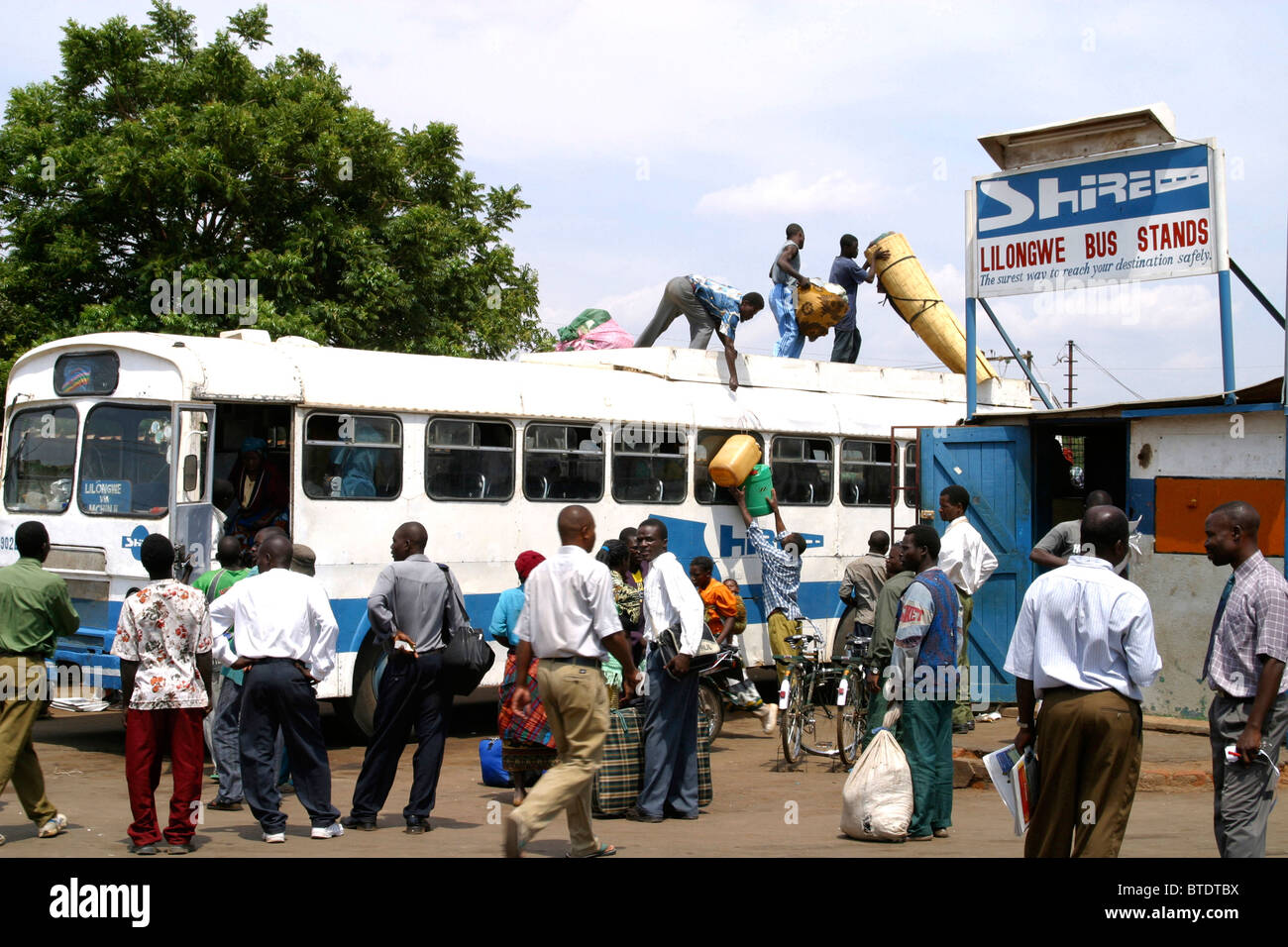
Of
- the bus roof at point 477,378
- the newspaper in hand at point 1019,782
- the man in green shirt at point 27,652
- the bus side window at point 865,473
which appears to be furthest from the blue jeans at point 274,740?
the bus side window at point 865,473

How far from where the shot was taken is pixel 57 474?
10.5 meters

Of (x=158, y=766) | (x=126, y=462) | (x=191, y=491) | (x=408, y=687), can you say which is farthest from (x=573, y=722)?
(x=126, y=462)

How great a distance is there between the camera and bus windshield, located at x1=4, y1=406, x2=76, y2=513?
1049cm

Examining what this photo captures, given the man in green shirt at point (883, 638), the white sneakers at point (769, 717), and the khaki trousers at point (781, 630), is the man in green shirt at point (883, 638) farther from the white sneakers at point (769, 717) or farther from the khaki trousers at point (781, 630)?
the khaki trousers at point (781, 630)

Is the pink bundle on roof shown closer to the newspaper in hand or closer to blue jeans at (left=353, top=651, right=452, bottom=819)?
blue jeans at (left=353, top=651, right=452, bottom=819)

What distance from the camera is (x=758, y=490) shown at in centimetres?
1345

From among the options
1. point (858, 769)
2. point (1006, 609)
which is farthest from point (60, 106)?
point (858, 769)

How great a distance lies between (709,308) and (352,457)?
4.88m

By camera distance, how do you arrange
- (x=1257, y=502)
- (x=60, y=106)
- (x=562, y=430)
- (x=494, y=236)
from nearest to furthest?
(x=1257, y=502), (x=562, y=430), (x=60, y=106), (x=494, y=236)

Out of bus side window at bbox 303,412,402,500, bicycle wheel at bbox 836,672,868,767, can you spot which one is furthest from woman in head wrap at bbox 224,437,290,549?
bicycle wheel at bbox 836,672,868,767

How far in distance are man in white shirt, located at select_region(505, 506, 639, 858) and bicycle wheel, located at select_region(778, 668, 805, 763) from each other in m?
3.75

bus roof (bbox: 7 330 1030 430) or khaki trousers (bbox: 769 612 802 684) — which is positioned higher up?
bus roof (bbox: 7 330 1030 430)

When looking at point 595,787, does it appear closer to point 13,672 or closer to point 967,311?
point 13,672
